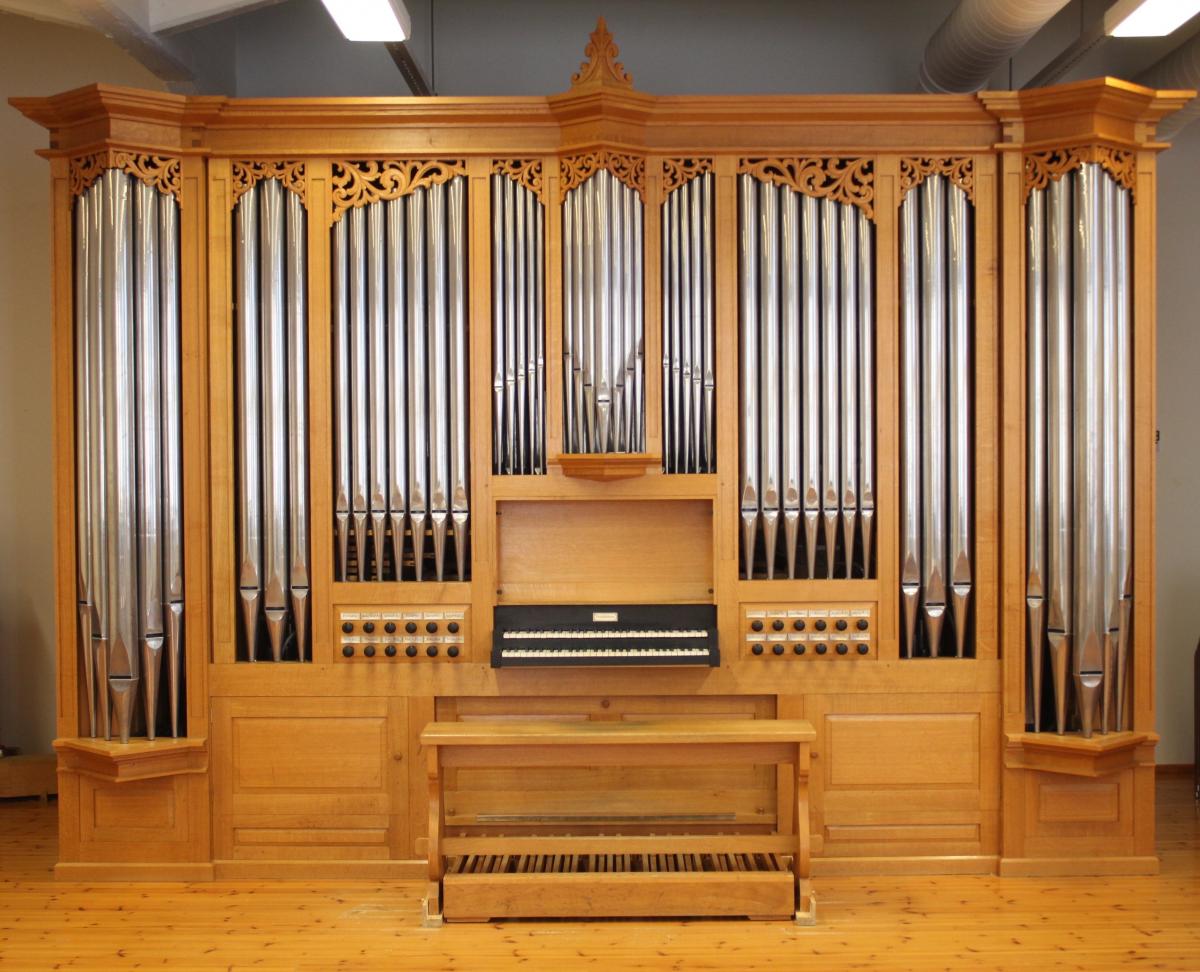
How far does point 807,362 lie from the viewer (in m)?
5.17

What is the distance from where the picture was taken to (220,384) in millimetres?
5195

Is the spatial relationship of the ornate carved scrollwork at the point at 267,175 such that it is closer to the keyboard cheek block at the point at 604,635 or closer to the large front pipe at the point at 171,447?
the large front pipe at the point at 171,447

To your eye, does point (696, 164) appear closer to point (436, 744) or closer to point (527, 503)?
point (527, 503)

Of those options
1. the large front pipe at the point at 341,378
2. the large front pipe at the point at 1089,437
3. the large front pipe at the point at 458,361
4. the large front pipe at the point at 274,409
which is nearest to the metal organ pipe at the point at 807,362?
the large front pipe at the point at 1089,437

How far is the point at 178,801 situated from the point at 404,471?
1.89 m

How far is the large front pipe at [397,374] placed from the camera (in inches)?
204

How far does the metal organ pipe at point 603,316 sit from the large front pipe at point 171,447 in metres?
1.84

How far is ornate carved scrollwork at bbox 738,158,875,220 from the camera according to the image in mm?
5195

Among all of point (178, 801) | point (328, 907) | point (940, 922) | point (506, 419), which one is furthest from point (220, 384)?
point (940, 922)

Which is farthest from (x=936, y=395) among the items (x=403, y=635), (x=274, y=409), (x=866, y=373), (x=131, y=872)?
(x=131, y=872)

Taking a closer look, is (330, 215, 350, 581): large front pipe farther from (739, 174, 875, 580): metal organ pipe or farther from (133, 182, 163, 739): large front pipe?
(739, 174, 875, 580): metal organ pipe

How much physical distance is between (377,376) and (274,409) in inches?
20.2

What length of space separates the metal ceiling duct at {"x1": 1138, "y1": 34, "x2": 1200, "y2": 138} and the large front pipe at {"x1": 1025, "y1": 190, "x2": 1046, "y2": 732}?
1.45m

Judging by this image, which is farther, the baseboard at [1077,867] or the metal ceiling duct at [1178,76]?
the metal ceiling duct at [1178,76]
